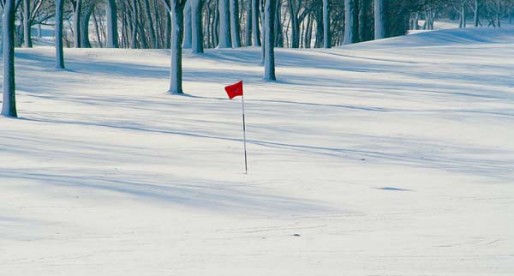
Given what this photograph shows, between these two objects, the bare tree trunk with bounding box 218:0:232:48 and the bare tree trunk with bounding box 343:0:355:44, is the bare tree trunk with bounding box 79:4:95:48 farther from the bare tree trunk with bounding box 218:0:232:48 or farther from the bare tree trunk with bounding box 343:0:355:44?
the bare tree trunk with bounding box 343:0:355:44

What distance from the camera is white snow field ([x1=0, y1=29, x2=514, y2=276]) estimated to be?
379 inches

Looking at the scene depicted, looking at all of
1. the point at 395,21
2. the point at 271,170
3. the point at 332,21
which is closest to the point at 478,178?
the point at 271,170

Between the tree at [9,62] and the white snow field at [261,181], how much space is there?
332 mm

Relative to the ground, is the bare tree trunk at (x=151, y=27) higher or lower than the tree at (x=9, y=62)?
lower

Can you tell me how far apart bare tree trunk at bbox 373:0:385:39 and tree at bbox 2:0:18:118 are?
112 feet

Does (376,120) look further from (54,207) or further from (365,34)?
(365,34)

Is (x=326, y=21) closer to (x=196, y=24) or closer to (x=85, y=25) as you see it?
(x=196, y=24)

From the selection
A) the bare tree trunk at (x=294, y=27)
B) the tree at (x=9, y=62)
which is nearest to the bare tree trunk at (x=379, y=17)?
the bare tree trunk at (x=294, y=27)

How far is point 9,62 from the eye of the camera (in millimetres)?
22344

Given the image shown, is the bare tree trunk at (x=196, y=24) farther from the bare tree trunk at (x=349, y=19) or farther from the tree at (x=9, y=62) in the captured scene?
the tree at (x=9, y=62)

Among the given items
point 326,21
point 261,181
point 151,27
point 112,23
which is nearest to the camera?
point 261,181

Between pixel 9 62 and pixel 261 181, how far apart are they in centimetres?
968

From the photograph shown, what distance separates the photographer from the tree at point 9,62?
72.8 ft

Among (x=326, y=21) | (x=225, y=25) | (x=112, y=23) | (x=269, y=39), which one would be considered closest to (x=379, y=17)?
(x=326, y=21)
